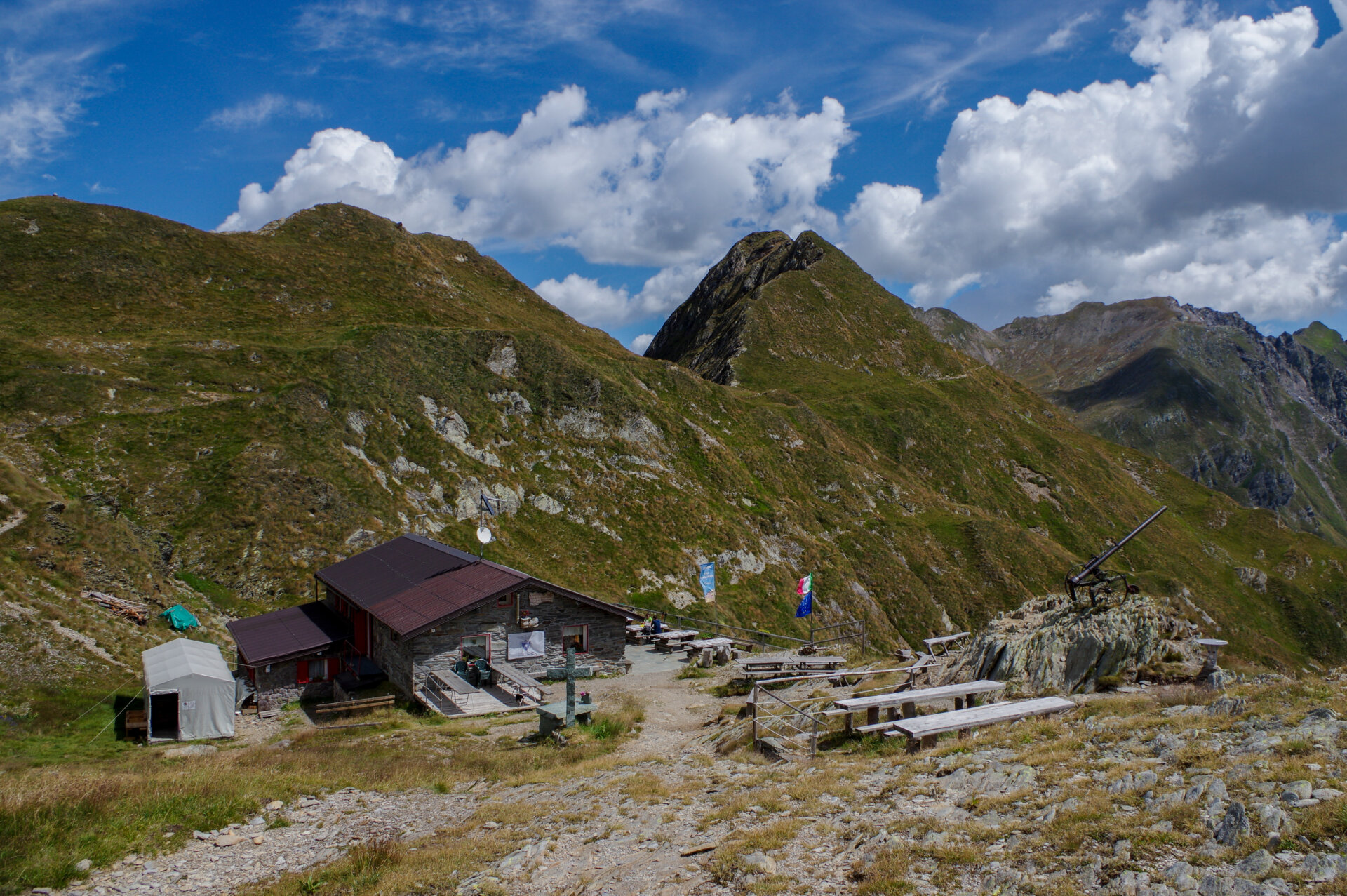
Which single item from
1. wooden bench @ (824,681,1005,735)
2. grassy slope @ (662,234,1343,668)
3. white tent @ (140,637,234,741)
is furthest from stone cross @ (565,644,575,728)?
grassy slope @ (662,234,1343,668)

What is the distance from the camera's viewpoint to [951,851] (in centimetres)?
927

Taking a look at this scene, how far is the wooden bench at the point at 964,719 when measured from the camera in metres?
14.7

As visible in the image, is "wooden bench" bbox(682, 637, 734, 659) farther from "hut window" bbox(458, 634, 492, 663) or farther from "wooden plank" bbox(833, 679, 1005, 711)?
"wooden plank" bbox(833, 679, 1005, 711)

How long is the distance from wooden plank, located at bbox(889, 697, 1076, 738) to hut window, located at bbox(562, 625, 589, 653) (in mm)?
19700

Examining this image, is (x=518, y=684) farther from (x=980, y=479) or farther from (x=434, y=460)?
(x=980, y=479)

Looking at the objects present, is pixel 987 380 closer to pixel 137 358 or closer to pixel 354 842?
pixel 137 358

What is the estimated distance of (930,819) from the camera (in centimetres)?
1066

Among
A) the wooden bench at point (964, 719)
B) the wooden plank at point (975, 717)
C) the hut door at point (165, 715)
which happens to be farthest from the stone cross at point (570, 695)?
the hut door at point (165, 715)

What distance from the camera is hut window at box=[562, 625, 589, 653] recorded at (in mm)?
32500

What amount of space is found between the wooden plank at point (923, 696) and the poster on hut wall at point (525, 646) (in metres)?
18.0

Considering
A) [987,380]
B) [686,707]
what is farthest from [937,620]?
[987,380]

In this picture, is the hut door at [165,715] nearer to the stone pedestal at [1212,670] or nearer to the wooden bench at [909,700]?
the wooden bench at [909,700]

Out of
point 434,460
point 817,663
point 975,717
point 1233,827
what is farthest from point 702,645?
point 1233,827

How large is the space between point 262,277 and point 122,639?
5018 centimetres
